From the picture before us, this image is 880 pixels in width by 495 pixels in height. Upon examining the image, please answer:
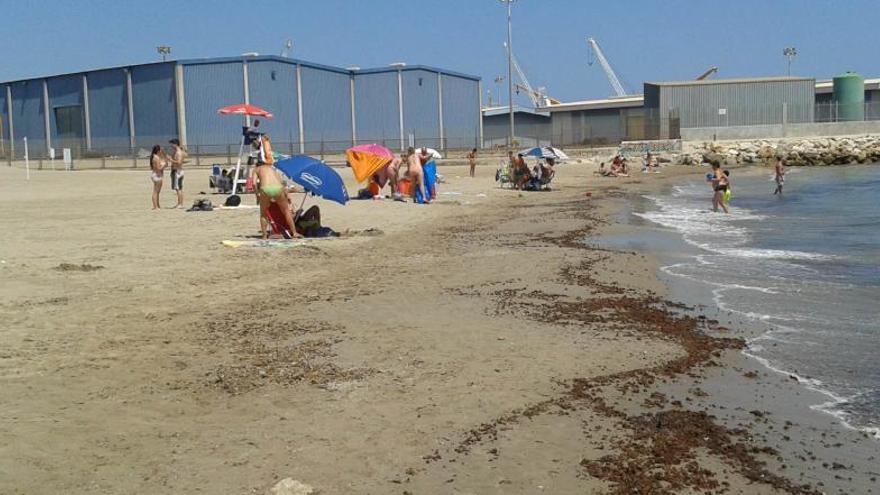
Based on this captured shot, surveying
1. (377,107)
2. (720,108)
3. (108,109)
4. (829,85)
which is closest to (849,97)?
(829,85)

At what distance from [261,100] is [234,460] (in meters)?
51.3

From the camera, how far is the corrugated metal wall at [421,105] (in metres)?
64.2

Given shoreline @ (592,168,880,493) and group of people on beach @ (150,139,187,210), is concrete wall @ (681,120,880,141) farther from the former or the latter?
shoreline @ (592,168,880,493)

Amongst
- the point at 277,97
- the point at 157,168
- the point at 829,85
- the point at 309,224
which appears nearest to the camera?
the point at 309,224

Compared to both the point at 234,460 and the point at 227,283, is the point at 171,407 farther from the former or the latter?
the point at 227,283

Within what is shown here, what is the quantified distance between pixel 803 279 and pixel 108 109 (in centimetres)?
5133

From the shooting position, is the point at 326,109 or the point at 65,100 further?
the point at 326,109

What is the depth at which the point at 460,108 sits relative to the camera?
7056cm

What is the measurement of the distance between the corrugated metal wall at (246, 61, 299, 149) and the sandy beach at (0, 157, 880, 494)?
42.1 meters

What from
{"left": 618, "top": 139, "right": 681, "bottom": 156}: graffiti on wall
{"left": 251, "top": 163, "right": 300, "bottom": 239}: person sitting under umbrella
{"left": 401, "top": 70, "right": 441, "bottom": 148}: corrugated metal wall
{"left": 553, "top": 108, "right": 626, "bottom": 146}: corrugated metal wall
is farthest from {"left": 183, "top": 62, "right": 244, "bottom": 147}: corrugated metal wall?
{"left": 251, "top": 163, "right": 300, "bottom": 239}: person sitting under umbrella

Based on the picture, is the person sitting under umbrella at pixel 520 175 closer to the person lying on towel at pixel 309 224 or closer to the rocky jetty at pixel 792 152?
the person lying on towel at pixel 309 224

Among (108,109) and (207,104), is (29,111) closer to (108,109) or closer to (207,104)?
(108,109)

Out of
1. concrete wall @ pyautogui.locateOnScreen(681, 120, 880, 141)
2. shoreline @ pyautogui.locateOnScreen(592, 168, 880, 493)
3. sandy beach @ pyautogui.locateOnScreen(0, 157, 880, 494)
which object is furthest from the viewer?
concrete wall @ pyautogui.locateOnScreen(681, 120, 880, 141)

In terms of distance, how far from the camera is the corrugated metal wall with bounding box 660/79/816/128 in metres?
61.4
